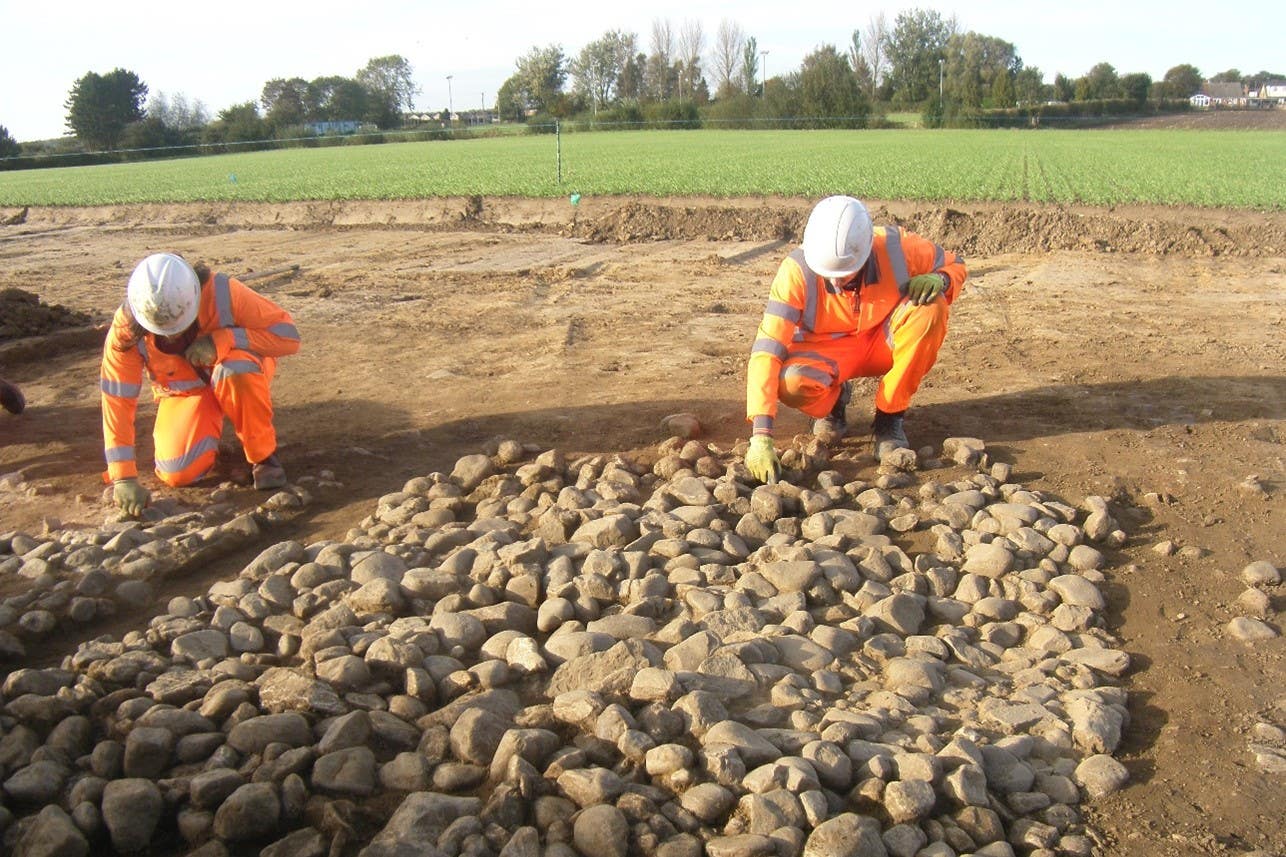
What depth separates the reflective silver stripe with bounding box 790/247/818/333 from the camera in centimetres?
454

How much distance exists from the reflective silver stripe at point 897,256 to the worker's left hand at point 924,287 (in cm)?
5

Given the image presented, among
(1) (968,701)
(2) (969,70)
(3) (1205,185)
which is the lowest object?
(1) (968,701)

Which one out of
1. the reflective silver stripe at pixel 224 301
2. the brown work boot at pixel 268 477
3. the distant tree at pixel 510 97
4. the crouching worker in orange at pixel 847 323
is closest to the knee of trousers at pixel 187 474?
the brown work boot at pixel 268 477

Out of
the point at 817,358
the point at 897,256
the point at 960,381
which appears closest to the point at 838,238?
the point at 897,256

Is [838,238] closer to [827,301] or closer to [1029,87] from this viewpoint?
[827,301]

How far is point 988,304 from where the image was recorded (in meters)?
7.91

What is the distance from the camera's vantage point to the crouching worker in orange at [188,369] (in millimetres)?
4410

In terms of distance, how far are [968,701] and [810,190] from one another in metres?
11.4

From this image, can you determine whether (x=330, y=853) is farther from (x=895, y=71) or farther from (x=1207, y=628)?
(x=895, y=71)

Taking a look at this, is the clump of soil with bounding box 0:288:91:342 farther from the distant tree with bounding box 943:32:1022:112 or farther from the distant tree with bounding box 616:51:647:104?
the distant tree with bounding box 616:51:647:104

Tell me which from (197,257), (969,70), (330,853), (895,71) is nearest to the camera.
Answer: (330,853)

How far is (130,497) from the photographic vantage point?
172 inches

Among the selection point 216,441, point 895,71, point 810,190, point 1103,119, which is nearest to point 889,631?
point 216,441

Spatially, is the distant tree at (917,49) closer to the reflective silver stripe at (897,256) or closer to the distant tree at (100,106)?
the distant tree at (100,106)
